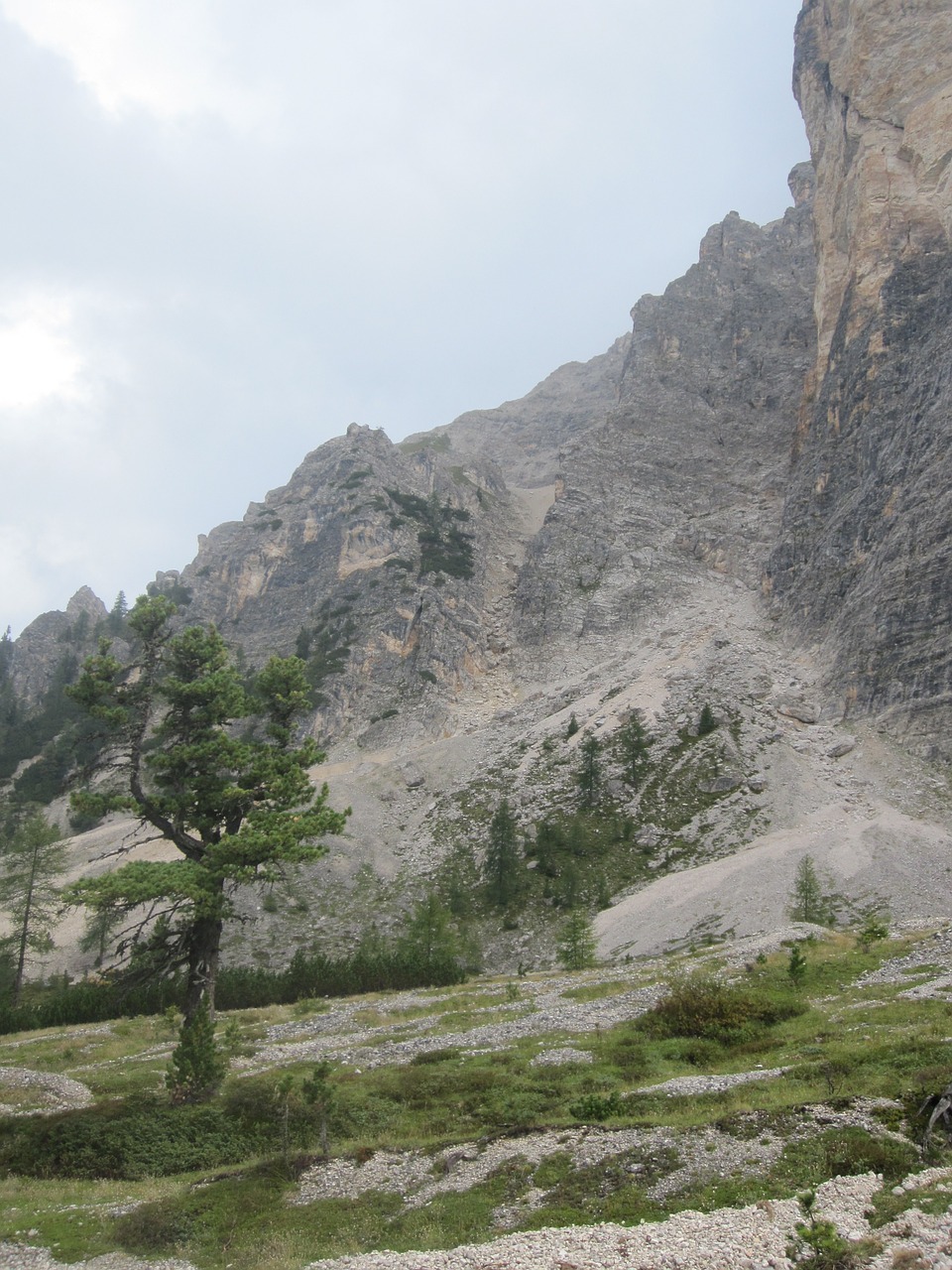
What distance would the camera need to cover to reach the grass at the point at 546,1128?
14344mm

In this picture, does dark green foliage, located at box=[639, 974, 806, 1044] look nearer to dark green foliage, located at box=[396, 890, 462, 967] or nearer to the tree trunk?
the tree trunk

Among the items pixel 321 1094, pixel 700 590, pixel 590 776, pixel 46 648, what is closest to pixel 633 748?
pixel 590 776

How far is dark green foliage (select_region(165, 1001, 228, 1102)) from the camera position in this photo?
22203mm

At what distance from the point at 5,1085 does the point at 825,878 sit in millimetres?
51508

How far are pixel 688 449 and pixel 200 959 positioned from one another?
143350 mm

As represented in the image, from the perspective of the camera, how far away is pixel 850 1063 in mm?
18672

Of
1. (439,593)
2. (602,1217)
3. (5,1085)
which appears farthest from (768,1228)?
(439,593)

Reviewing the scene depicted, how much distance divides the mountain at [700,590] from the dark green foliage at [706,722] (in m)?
1.04

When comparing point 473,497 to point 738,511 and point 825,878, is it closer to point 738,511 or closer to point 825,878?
point 738,511

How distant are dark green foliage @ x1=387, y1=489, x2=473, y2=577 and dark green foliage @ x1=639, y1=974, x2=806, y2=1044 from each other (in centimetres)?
11252

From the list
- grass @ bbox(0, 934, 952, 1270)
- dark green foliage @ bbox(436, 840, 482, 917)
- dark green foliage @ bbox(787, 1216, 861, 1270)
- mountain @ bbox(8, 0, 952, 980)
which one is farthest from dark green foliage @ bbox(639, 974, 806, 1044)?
dark green foliage @ bbox(436, 840, 482, 917)

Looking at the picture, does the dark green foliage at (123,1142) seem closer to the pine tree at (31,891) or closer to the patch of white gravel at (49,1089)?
the patch of white gravel at (49,1089)

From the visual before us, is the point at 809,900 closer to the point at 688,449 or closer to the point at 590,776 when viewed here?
the point at 590,776

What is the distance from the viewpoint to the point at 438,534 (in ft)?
493
